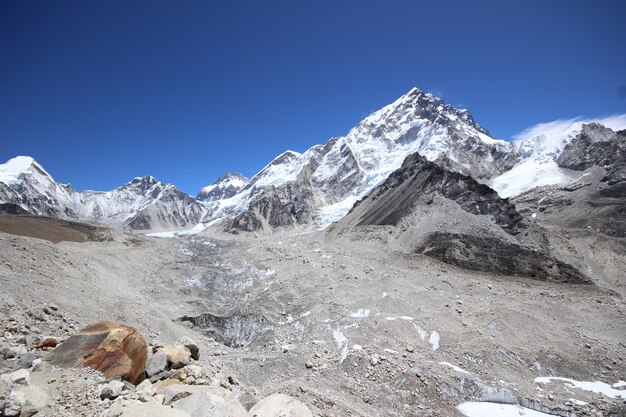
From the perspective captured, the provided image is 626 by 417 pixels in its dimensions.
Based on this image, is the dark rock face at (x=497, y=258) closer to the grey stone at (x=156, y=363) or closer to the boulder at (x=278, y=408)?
the boulder at (x=278, y=408)

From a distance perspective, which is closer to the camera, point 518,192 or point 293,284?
point 293,284

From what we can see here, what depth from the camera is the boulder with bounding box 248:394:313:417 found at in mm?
9797

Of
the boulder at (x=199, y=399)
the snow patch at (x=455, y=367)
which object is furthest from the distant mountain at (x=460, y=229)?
the boulder at (x=199, y=399)

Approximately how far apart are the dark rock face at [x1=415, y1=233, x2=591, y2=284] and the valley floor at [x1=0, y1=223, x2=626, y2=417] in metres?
2.20

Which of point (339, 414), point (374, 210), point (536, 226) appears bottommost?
point (339, 414)

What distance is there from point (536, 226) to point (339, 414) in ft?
Result: 163

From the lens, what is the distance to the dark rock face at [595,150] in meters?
135

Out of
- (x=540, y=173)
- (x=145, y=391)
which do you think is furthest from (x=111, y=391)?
(x=540, y=173)

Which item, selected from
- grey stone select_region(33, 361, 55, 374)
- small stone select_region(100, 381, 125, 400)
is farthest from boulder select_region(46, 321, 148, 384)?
small stone select_region(100, 381, 125, 400)

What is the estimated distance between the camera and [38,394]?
8.90 metres

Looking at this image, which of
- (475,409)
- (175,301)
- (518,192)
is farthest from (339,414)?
(518,192)

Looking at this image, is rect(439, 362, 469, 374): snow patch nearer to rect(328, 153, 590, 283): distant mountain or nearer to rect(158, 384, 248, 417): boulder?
rect(158, 384, 248, 417): boulder

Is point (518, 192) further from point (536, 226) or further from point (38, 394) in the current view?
point (38, 394)

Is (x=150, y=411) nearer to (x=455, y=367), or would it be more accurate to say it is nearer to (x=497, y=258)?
(x=455, y=367)
